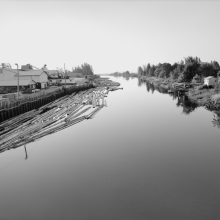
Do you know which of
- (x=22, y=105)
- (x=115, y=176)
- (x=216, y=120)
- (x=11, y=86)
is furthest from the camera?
(x=11, y=86)

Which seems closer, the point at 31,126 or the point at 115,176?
the point at 115,176

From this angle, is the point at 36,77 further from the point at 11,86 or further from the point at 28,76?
the point at 11,86

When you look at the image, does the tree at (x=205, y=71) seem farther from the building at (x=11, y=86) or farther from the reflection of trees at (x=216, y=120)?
the building at (x=11, y=86)

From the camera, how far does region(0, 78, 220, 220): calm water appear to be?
27.7ft

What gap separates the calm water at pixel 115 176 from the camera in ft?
27.7

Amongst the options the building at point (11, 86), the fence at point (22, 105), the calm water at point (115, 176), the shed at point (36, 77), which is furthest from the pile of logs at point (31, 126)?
the shed at point (36, 77)

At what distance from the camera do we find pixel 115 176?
1109cm

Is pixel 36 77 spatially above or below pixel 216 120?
above

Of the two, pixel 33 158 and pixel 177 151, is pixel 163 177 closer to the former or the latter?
pixel 177 151

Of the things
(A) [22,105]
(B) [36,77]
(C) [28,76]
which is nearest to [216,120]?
(A) [22,105]

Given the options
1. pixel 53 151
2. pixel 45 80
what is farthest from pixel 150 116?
pixel 45 80

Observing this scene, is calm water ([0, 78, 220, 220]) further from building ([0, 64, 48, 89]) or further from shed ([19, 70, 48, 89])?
shed ([19, 70, 48, 89])

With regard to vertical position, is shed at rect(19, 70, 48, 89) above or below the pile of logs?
above

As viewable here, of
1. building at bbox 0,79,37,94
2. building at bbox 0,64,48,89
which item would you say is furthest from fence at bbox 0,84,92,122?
building at bbox 0,64,48,89
